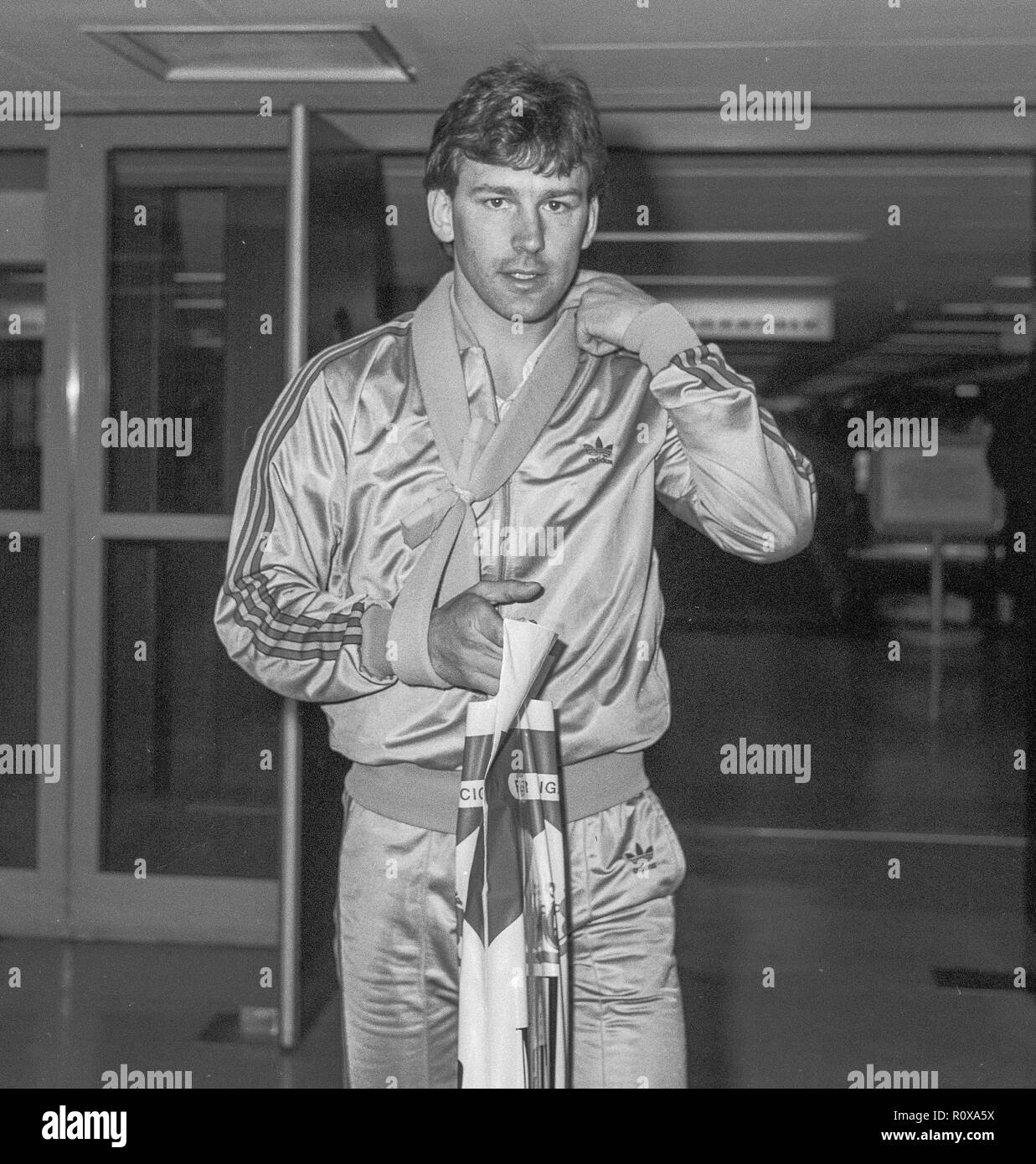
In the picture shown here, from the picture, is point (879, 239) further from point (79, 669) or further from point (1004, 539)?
point (79, 669)

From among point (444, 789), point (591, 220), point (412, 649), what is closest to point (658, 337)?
point (591, 220)

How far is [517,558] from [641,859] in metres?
0.36

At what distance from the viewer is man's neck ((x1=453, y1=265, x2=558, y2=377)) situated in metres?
1.65

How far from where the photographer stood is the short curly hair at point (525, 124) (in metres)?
1.57

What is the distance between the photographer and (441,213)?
5.43 feet

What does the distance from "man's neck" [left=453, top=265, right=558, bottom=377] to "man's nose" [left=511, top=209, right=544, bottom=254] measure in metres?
0.09

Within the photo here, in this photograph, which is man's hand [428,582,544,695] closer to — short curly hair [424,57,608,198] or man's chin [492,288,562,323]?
man's chin [492,288,562,323]

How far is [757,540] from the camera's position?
5.22ft

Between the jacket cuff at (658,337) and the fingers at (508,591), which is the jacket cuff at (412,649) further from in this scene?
the jacket cuff at (658,337)

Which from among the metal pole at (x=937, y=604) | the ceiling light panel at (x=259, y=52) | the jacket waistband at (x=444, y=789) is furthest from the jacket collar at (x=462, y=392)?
the metal pole at (x=937, y=604)

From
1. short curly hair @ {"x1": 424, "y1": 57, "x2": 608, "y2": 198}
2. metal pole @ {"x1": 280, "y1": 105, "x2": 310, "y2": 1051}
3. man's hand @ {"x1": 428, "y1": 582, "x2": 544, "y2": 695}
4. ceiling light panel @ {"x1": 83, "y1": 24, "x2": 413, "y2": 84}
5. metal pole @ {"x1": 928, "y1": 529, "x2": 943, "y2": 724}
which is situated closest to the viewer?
man's hand @ {"x1": 428, "y1": 582, "x2": 544, "y2": 695}

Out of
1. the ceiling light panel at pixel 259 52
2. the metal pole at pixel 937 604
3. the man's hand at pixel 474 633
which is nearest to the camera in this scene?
the man's hand at pixel 474 633

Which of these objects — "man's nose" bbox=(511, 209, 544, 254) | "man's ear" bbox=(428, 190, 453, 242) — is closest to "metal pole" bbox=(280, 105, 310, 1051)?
"man's ear" bbox=(428, 190, 453, 242)
